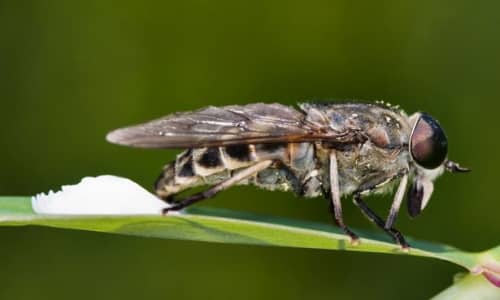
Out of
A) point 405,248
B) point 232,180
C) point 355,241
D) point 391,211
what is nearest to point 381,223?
point 391,211

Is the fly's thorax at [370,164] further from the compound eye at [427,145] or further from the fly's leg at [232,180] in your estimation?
the fly's leg at [232,180]

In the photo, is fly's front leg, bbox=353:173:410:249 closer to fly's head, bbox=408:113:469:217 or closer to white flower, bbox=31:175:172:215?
fly's head, bbox=408:113:469:217

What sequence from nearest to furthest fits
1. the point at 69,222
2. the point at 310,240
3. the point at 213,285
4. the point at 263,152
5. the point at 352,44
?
the point at 69,222 → the point at 310,240 → the point at 263,152 → the point at 213,285 → the point at 352,44

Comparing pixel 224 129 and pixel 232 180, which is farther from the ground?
pixel 224 129

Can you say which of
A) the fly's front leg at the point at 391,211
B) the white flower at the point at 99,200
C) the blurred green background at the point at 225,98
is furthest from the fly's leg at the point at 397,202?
the blurred green background at the point at 225,98

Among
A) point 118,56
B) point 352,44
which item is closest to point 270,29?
point 352,44

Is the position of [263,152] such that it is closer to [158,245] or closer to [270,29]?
[158,245]

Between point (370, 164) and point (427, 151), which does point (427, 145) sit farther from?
point (370, 164)
